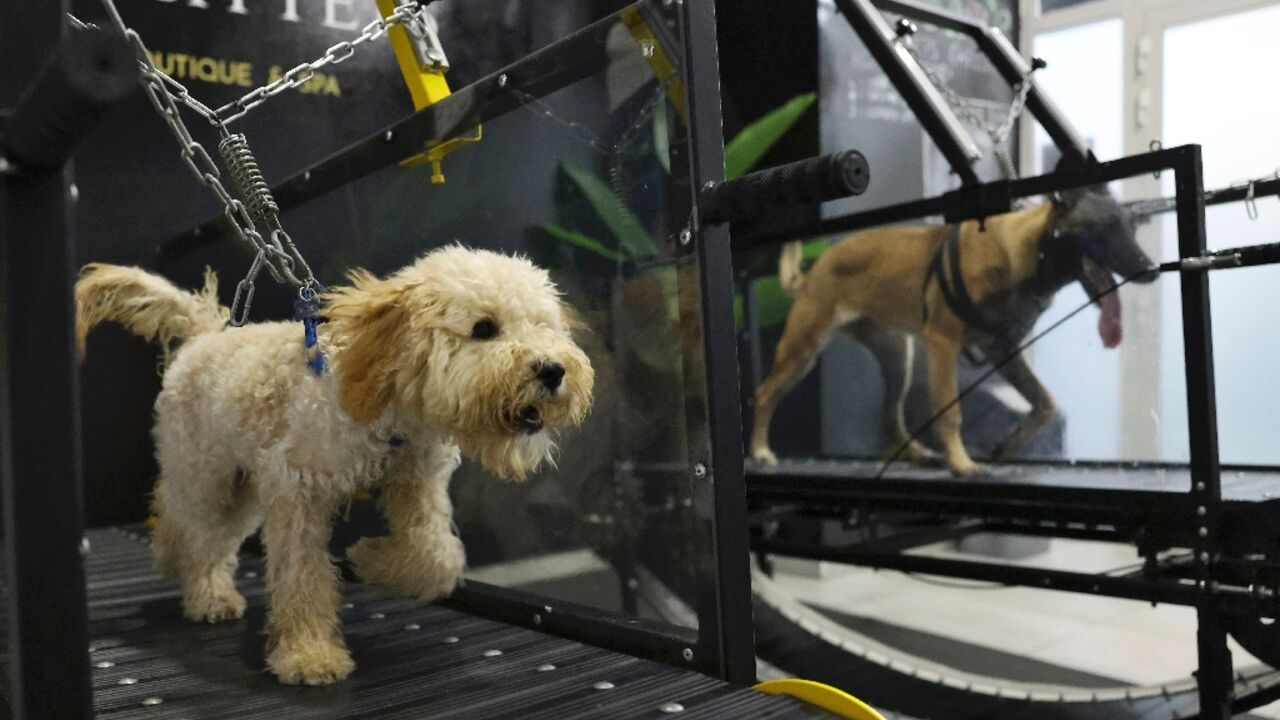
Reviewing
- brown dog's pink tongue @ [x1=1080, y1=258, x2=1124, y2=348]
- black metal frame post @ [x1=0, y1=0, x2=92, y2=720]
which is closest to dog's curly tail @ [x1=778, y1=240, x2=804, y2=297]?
brown dog's pink tongue @ [x1=1080, y1=258, x2=1124, y2=348]

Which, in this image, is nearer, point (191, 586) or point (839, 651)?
point (191, 586)

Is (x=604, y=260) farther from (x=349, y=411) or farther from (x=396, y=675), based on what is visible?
(x=396, y=675)

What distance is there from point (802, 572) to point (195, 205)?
11.1 feet

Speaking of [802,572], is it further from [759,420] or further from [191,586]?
[191,586]

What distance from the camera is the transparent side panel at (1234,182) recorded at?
2.88 meters

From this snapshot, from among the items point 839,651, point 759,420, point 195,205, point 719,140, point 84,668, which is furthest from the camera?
point 759,420

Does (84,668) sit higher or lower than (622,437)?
lower

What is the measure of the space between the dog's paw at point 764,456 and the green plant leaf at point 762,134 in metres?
1.16

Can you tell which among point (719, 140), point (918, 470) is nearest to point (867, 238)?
point (918, 470)

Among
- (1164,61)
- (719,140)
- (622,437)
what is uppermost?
(1164,61)

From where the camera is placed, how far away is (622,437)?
154 cm

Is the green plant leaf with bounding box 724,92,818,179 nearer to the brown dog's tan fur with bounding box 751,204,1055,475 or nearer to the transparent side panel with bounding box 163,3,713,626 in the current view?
the brown dog's tan fur with bounding box 751,204,1055,475

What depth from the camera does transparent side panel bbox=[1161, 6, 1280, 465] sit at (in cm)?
288

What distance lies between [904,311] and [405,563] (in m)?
2.47
